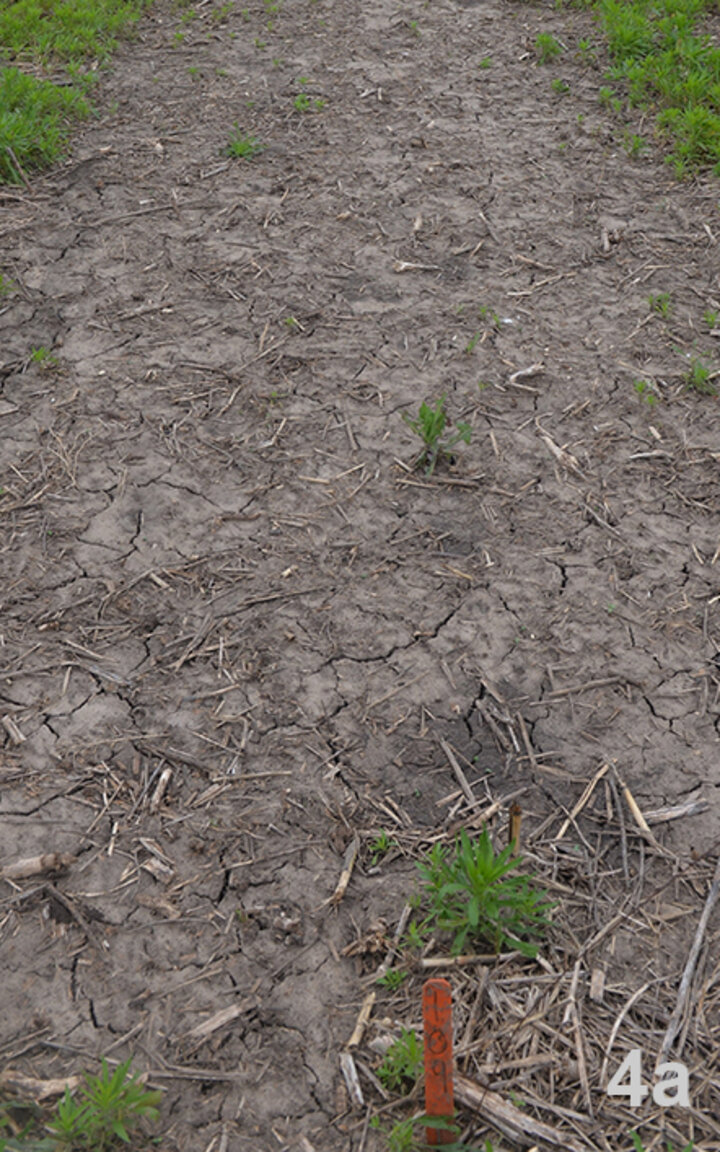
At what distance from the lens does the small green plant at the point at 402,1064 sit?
2.38 metres

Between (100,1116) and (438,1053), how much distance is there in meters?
0.84

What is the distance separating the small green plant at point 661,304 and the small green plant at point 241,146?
8.69ft

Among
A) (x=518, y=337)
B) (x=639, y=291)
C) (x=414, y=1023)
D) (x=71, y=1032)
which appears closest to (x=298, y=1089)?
(x=414, y=1023)

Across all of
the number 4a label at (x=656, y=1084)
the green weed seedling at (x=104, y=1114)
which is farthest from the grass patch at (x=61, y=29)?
the number 4a label at (x=656, y=1084)

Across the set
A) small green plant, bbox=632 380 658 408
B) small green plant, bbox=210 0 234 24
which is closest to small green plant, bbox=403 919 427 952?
small green plant, bbox=632 380 658 408

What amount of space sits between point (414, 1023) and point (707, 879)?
965mm

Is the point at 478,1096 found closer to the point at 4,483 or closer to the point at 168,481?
the point at 168,481

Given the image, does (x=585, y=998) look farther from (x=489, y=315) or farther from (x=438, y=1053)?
(x=489, y=315)

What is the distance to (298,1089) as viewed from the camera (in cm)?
241

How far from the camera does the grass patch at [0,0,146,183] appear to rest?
586cm

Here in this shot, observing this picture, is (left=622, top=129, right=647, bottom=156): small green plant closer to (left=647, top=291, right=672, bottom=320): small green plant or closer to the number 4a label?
(left=647, top=291, right=672, bottom=320): small green plant

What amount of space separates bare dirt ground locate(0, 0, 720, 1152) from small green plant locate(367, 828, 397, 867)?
0.08ft

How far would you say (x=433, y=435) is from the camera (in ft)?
13.3

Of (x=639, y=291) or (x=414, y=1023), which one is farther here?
(x=639, y=291)
